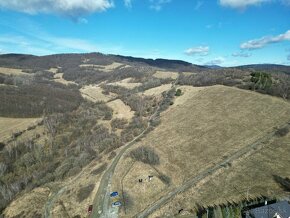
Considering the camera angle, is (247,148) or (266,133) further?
(266,133)

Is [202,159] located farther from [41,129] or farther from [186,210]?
[41,129]

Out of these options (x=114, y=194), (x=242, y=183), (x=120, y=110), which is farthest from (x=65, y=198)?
(x=120, y=110)

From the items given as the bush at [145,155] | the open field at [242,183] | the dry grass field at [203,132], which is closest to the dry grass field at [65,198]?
the dry grass field at [203,132]

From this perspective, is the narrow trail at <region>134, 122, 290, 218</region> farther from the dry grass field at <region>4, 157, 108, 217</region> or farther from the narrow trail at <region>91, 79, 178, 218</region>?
the dry grass field at <region>4, 157, 108, 217</region>

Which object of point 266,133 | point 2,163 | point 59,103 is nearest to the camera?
point 266,133

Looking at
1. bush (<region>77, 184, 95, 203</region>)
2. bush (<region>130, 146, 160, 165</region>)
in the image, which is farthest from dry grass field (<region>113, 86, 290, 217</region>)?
bush (<region>77, 184, 95, 203</region>)

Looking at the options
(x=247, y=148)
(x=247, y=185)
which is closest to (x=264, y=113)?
(x=247, y=148)
